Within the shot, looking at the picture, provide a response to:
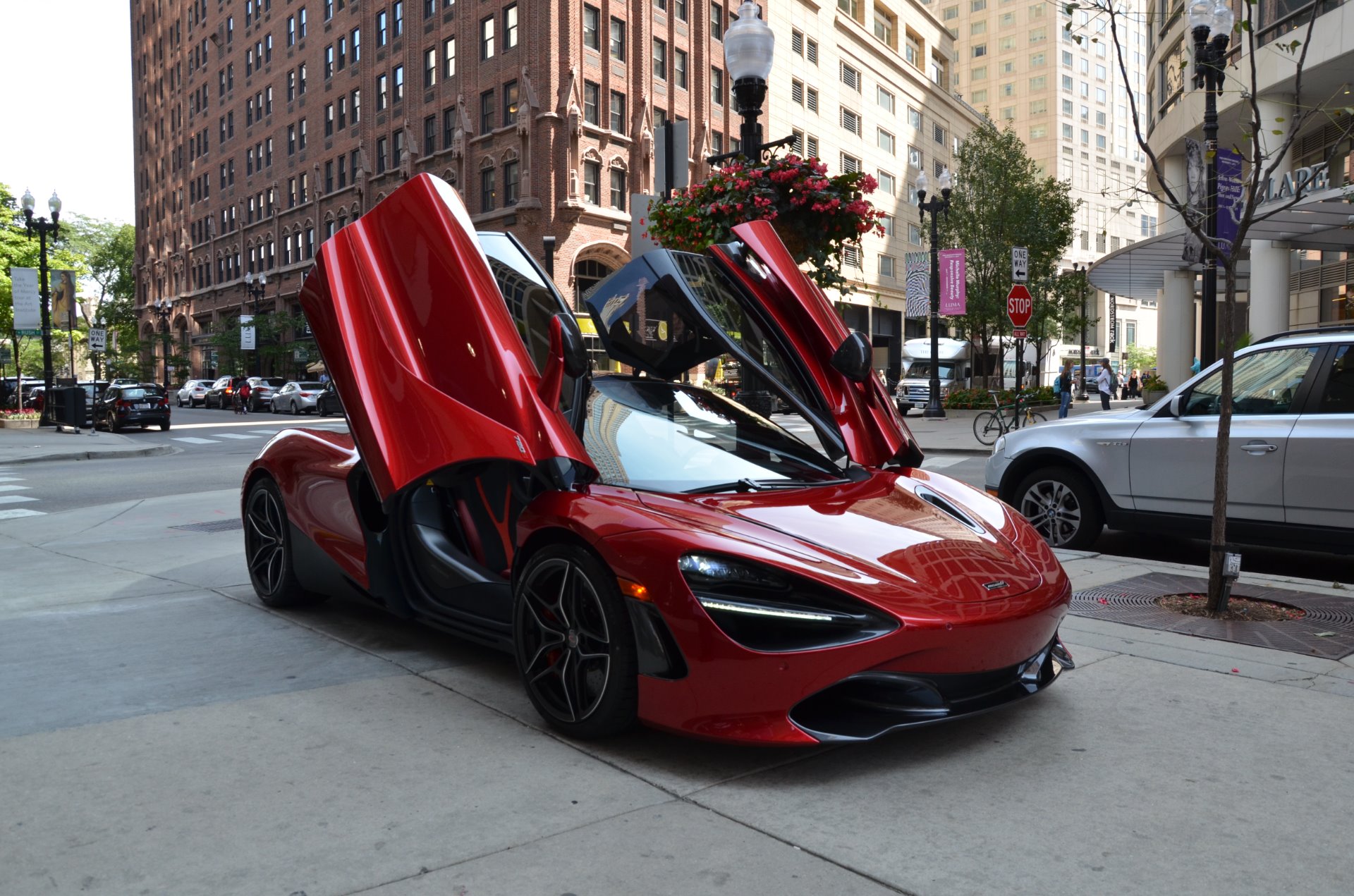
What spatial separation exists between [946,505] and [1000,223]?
34.6 m

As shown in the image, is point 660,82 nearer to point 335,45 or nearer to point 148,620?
point 335,45

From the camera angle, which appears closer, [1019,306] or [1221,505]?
[1221,505]

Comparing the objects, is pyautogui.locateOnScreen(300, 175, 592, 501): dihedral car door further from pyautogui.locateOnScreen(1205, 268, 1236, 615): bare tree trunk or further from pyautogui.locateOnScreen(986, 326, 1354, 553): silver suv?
pyautogui.locateOnScreen(986, 326, 1354, 553): silver suv

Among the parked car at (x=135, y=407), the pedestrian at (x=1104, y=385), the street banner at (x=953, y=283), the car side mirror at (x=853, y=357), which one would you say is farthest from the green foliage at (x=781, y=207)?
the pedestrian at (x=1104, y=385)

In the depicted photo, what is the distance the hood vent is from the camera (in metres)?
4.26

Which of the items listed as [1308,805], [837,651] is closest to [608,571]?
[837,651]

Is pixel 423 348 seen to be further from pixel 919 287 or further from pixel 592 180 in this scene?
pixel 592 180

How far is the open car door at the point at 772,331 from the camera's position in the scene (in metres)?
4.91

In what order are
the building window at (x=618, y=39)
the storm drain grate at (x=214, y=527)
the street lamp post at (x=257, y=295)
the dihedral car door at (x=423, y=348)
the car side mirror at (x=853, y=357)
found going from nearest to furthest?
the dihedral car door at (x=423, y=348) < the car side mirror at (x=853, y=357) < the storm drain grate at (x=214, y=527) < the building window at (x=618, y=39) < the street lamp post at (x=257, y=295)

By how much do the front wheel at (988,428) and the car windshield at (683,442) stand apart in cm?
1710

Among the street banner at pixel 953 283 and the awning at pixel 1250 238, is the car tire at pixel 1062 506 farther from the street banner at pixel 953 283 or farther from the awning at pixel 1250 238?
the street banner at pixel 953 283

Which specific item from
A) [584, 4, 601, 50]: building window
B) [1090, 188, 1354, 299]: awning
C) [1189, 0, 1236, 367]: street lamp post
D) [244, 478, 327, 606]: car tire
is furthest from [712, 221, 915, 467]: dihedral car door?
[584, 4, 601, 50]: building window

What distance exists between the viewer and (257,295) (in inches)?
2176

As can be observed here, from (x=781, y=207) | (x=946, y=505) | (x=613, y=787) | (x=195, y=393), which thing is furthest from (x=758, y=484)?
(x=195, y=393)
